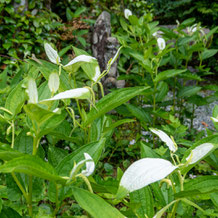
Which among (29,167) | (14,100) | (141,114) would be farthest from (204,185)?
(141,114)

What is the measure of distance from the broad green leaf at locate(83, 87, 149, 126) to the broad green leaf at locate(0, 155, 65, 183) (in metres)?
0.18

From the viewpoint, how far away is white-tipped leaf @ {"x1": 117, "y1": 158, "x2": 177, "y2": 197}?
0.40m

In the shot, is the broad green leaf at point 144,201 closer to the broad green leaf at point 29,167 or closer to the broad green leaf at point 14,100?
the broad green leaf at point 29,167

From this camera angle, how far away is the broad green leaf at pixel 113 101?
56 centimetres

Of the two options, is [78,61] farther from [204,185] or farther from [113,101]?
[204,185]

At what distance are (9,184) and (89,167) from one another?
29 cm

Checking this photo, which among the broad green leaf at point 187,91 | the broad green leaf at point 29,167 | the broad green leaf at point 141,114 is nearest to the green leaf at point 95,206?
the broad green leaf at point 29,167

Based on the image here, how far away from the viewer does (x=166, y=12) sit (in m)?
7.08

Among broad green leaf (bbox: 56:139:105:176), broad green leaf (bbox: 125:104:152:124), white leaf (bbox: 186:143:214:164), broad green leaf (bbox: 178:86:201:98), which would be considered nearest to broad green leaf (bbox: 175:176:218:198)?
white leaf (bbox: 186:143:214:164)

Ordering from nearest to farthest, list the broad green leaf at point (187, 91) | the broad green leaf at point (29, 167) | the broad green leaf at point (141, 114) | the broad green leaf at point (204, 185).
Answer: the broad green leaf at point (29, 167) → the broad green leaf at point (204, 185) → the broad green leaf at point (141, 114) → the broad green leaf at point (187, 91)

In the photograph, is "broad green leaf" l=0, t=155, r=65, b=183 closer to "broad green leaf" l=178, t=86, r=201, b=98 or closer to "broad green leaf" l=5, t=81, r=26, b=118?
"broad green leaf" l=5, t=81, r=26, b=118

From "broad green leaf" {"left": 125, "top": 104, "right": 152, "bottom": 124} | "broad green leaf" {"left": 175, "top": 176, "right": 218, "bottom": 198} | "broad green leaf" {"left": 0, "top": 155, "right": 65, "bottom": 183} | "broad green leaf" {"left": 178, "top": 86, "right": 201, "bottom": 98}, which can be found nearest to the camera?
"broad green leaf" {"left": 0, "top": 155, "right": 65, "bottom": 183}

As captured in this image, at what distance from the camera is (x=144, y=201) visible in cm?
57

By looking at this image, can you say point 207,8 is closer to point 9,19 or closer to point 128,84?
point 128,84
